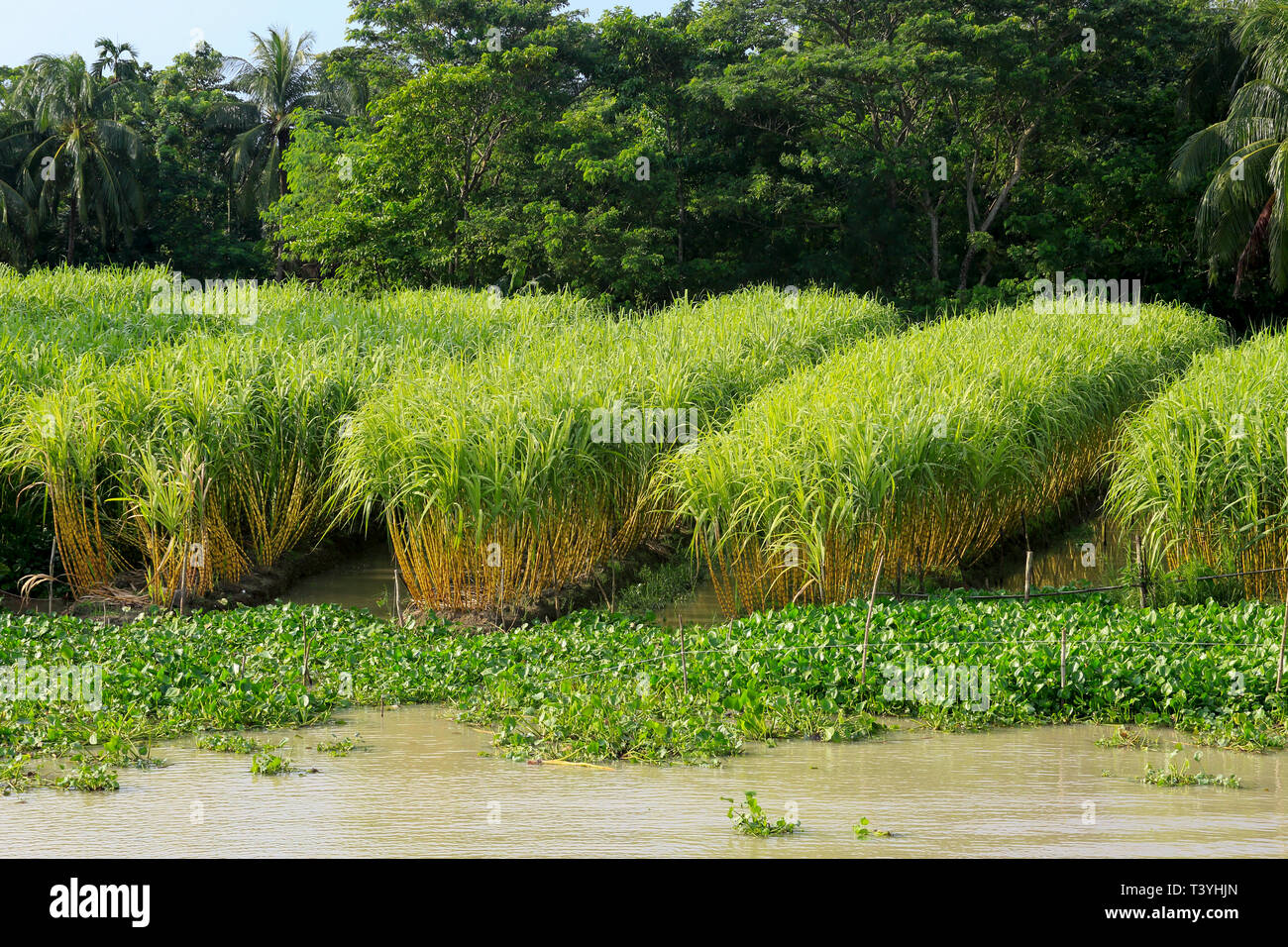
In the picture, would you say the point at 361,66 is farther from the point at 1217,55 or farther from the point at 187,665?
the point at 187,665

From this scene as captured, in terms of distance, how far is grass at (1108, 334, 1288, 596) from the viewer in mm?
8125

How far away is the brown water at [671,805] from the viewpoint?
421 centimetres

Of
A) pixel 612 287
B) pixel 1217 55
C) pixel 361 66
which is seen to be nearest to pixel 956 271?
pixel 1217 55

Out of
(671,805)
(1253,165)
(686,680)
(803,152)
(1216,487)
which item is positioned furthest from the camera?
(803,152)

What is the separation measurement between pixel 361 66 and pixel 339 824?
76.9 ft

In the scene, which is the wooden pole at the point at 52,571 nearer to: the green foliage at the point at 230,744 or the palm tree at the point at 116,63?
the green foliage at the point at 230,744

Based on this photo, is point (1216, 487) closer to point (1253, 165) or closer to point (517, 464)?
point (517, 464)

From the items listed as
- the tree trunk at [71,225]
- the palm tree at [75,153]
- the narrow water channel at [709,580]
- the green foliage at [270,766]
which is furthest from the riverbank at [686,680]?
the tree trunk at [71,225]

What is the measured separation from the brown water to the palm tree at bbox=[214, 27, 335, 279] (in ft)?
103

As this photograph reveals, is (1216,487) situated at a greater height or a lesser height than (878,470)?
lesser

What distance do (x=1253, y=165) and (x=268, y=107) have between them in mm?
26193

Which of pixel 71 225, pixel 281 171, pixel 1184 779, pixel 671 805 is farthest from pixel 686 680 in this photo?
pixel 281 171

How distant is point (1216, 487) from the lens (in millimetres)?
8359

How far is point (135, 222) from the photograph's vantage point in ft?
104
